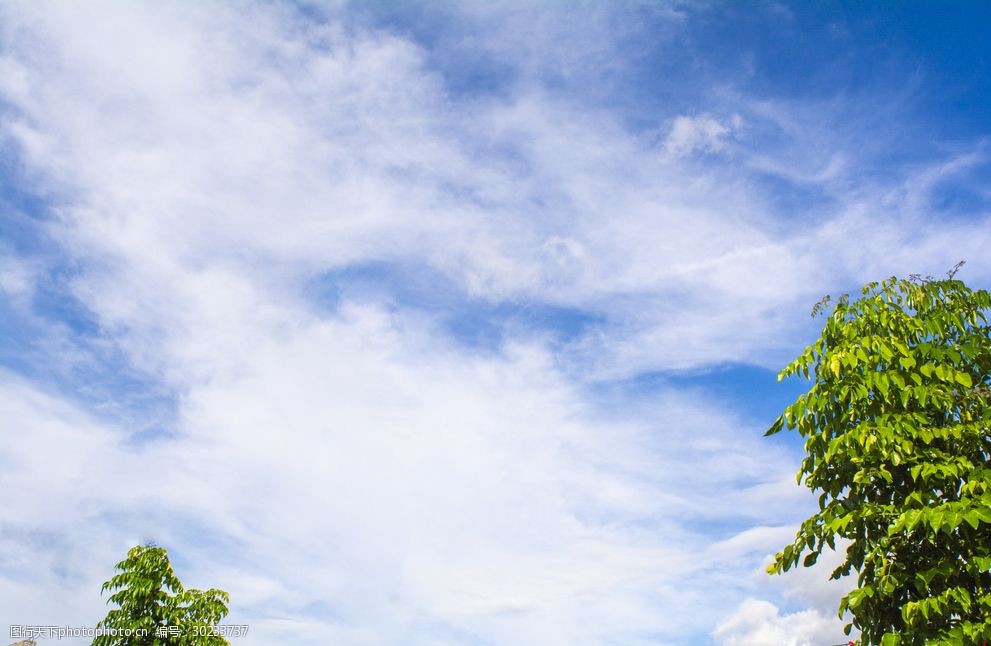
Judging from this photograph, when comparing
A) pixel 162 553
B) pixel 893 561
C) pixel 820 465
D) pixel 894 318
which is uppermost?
pixel 162 553

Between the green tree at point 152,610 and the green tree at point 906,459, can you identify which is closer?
the green tree at point 906,459

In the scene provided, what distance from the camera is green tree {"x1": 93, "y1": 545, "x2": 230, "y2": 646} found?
18641mm

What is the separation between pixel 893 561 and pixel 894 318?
2761 mm

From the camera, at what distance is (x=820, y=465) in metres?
7.77

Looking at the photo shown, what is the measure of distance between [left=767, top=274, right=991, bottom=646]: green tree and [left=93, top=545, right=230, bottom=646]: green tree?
17.9m

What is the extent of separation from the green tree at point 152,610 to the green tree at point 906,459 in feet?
58.7

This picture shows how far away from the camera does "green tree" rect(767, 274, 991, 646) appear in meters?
6.53

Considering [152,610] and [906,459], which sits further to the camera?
[152,610]

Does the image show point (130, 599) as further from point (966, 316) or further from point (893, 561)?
point (966, 316)

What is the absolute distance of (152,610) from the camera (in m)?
19.1

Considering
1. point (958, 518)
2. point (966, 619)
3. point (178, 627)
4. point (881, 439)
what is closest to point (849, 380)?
point (881, 439)

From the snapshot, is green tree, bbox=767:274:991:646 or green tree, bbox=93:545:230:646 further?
green tree, bbox=93:545:230:646

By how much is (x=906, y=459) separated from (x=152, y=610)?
64.8ft

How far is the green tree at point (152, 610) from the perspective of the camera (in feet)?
61.2
